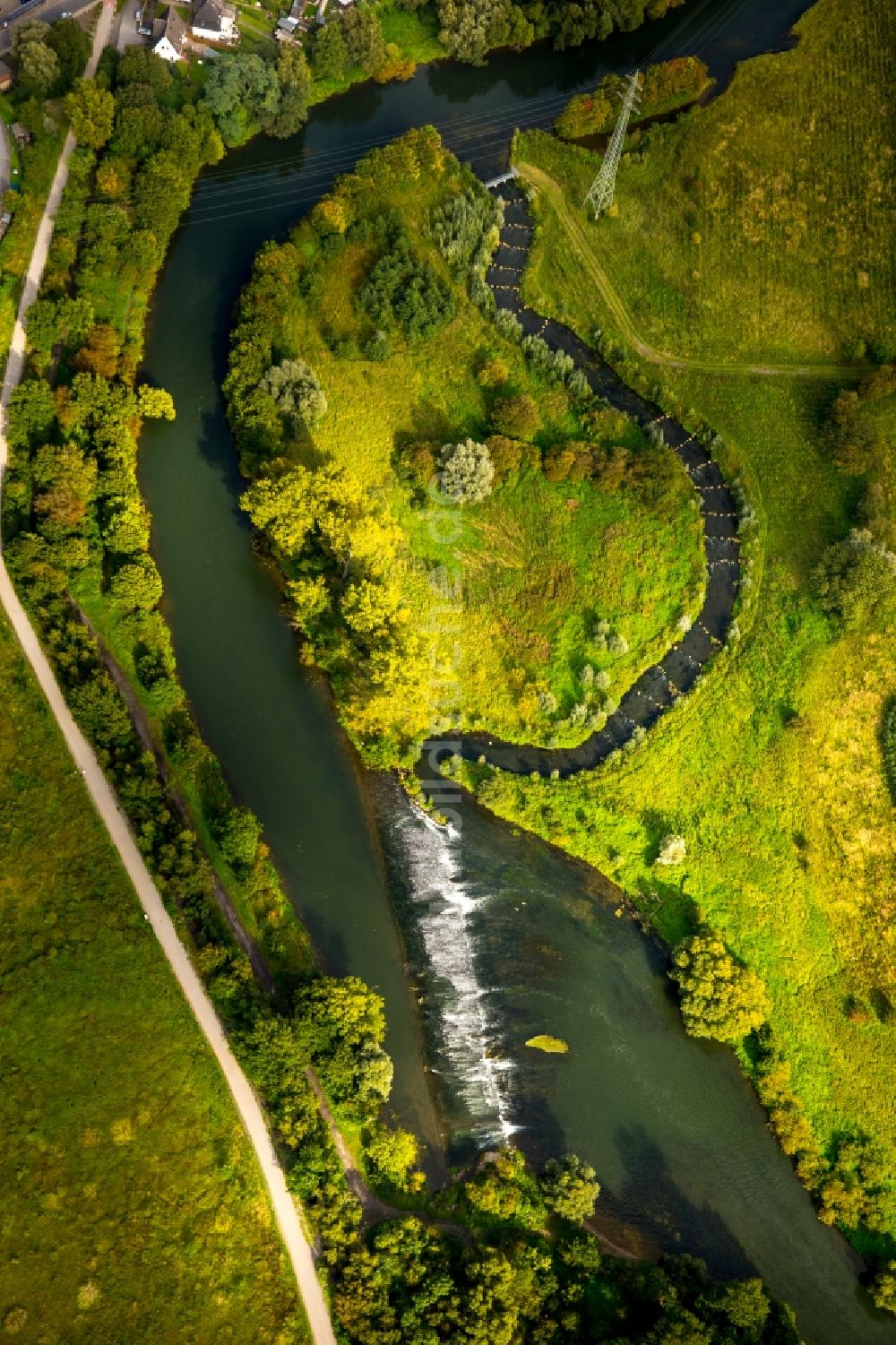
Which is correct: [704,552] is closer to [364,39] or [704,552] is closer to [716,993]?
[716,993]

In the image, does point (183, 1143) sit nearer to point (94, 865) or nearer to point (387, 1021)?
point (387, 1021)

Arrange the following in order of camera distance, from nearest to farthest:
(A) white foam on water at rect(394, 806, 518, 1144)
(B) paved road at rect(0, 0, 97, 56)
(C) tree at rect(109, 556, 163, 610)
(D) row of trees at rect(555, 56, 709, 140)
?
(A) white foam on water at rect(394, 806, 518, 1144)
(C) tree at rect(109, 556, 163, 610)
(B) paved road at rect(0, 0, 97, 56)
(D) row of trees at rect(555, 56, 709, 140)

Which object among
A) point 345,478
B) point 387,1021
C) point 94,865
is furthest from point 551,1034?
point 345,478

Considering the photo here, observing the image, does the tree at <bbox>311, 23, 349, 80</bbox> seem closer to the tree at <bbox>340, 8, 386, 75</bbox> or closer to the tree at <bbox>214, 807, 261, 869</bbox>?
the tree at <bbox>340, 8, 386, 75</bbox>

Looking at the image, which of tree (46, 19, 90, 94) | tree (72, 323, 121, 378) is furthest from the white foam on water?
tree (46, 19, 90, 94)

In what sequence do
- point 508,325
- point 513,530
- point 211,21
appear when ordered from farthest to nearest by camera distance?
point 211,21, point 508,325, point 513,530

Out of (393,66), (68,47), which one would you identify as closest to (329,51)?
(393,66)
